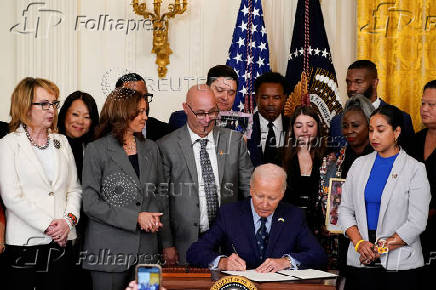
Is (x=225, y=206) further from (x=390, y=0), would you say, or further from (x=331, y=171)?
(x=390, y=0)

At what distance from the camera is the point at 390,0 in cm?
596

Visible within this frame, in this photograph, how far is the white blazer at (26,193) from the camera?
143 inches

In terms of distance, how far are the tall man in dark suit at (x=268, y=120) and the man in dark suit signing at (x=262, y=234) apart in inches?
A: 49.9

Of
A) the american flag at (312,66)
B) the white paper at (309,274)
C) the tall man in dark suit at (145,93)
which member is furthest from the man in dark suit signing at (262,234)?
the american flag at (312,66)

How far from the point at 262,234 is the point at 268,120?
1690mm

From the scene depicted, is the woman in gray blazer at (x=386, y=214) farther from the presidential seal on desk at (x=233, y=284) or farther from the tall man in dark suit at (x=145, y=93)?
the tall man in dark suit at (x=145, y=93)

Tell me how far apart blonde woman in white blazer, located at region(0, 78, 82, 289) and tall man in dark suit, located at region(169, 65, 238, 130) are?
1.10 meters

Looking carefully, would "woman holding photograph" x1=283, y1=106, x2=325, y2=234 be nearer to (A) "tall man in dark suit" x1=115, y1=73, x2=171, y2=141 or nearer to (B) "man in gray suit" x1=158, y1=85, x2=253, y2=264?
(B) "man in gray suit" x1=158, y1=85, x2=253, y2=264

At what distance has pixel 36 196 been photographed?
12.2ft

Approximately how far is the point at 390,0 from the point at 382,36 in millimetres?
333

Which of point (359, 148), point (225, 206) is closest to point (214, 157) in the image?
point (225, 206)

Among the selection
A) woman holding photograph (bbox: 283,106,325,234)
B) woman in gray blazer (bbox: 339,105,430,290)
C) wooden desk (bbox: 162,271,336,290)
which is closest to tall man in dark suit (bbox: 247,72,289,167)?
woman holding photograph (bbox: 283,106,325,234)

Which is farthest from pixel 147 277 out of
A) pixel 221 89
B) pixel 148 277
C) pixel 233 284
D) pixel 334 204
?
pixel 221 89

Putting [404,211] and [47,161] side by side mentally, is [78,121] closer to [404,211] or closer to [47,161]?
[47,161]
